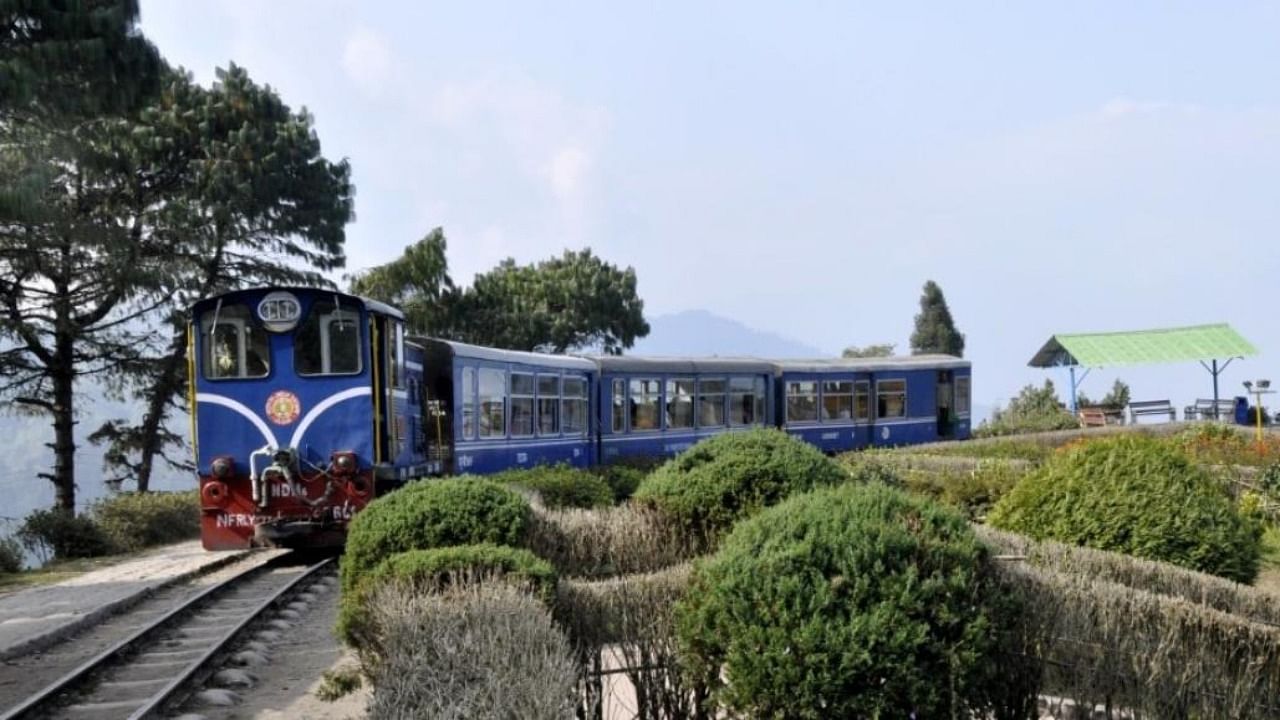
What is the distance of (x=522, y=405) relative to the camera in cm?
2183

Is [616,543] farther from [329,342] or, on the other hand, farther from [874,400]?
[874,400]

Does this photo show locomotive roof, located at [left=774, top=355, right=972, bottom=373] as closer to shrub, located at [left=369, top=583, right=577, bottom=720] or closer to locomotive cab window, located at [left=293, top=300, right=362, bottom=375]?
locomotive cab window, located at [left=293, top=300, right=362, bottom=375]

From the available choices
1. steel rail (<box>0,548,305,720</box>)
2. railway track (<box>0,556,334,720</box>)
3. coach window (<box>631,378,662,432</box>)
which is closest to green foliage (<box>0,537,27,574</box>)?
steel rail (<box>0,548,305,720</box>)

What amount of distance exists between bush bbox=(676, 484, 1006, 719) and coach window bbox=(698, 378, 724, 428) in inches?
842

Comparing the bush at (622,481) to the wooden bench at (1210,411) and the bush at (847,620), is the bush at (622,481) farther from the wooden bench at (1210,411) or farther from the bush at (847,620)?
the wooden bench at (1210,411)

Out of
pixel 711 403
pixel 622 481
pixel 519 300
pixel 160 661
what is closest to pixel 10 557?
pixel 622 481

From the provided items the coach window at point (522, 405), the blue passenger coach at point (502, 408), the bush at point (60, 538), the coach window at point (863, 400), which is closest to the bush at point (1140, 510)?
the blue passenger coach at point (502, 408)

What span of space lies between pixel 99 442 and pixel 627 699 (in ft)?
87.5

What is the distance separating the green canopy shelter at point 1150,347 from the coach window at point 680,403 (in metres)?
22.8

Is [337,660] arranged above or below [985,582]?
below

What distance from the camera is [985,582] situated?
21.0ft

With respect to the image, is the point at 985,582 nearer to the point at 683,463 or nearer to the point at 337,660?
the point at 683,463

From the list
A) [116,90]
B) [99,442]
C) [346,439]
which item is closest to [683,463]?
[346,439]

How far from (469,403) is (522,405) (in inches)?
87.1
